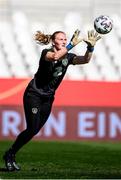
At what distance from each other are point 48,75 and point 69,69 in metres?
9.12

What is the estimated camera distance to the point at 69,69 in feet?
61.4

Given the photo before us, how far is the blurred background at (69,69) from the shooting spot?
16125 mm

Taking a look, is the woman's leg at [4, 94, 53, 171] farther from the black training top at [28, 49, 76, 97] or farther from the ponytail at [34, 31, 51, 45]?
the ponytail at [34, 31, 51, 45]

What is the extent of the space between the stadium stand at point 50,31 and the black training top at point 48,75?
874 cm

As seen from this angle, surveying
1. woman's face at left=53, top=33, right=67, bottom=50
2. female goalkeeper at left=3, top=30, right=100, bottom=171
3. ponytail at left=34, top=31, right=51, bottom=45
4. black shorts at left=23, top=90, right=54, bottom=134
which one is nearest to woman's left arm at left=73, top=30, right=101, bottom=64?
female goalkeeper at left=3, top=30, right=100, bottom=171

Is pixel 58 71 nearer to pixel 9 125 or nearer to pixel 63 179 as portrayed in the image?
pixel 63 179

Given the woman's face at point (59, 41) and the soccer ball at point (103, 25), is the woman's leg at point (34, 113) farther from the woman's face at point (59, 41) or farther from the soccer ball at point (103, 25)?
the soccer ball at point (103, 25)

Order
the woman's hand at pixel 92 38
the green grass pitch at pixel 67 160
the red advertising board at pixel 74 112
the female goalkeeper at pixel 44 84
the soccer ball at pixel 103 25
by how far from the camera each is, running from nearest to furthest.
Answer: the green grass pitch at pixel 67 160 < the woman's hand at pixel 92 38 < the female goalkeeper at pixel 44 84 < the soccer ball at pixel 103 25 < the red advertising board at pixel 74 112

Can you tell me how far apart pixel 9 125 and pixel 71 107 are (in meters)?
1.37

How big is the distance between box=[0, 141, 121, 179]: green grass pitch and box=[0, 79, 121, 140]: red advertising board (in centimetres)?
50

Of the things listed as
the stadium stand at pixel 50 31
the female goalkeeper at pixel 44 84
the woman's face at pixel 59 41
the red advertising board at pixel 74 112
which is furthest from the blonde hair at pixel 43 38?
the stadium stand at pixel 50 31

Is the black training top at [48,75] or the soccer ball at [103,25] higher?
the soccer ball at [103,25]

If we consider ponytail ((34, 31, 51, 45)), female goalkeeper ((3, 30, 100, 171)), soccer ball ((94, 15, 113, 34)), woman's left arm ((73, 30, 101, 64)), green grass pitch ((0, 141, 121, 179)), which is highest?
soccer ball ((94, 15, 113, 34))

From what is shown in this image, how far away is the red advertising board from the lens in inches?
633
